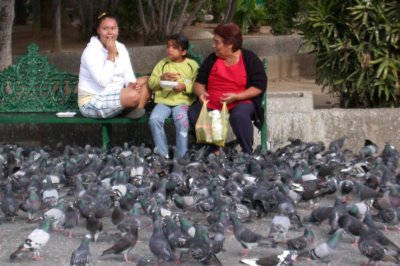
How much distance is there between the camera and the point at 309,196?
802 centimetres

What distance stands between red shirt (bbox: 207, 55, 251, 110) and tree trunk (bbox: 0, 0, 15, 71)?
2891mm

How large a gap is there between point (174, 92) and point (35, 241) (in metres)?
3.43

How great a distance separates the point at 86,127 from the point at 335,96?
11.2ft

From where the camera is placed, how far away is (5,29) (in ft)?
36.5

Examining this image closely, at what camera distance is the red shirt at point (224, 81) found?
9.46 m

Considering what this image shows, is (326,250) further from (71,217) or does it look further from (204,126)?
(204,126)

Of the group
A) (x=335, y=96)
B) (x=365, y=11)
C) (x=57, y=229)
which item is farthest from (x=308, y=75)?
(x=57, y=229)

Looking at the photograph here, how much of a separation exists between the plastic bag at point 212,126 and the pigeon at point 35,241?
2775 mm

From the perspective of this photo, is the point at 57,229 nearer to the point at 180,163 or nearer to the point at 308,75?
the point at 180,163

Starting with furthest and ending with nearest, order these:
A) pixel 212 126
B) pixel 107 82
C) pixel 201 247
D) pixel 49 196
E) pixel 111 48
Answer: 1. pixel 111 48
2. pixel 107 82
3. pixel 212 126
4. pixel 49 196
5. pixel 201 247

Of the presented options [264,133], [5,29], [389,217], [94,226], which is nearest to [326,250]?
[389,217]

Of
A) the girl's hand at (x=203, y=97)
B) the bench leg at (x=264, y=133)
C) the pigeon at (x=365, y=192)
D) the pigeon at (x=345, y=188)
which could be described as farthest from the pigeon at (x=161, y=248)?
the bench leg at (x=264, y=133)

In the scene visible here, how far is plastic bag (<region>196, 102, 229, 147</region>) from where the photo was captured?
9141mm

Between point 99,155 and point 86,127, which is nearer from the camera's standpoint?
point 99,155
